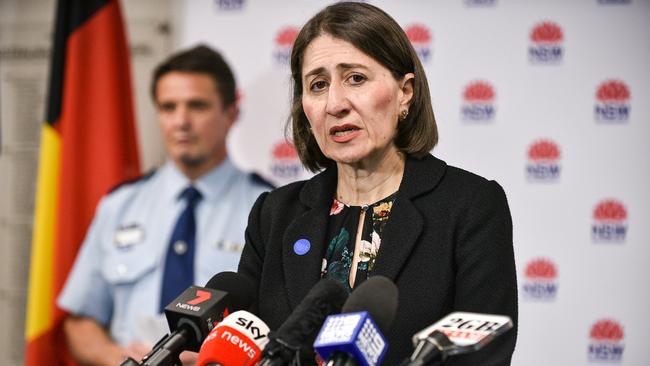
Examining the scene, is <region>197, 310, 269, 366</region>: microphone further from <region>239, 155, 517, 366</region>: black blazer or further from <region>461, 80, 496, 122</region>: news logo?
<region>461, 80, 496, 122</region>: news logo

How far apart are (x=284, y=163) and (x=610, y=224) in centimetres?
172

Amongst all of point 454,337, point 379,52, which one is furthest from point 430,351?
point 379,52

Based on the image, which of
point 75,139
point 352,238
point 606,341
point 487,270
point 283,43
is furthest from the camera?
point 283,43

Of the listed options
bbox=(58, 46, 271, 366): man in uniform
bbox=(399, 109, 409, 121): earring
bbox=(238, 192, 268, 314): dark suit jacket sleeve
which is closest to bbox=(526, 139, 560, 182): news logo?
bbox=(58, 46, 271, 366): man in uniform

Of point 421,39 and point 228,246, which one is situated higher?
point 421,39

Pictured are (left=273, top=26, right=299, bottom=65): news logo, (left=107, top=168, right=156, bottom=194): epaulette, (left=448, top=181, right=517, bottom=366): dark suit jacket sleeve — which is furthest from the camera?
(left=273, top=26, right=299, bottom=65): news logo

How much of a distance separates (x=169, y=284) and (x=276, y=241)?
7.22 feet

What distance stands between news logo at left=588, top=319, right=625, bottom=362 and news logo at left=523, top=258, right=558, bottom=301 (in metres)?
0.27

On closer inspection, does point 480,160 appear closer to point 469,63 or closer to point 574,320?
point 469,63

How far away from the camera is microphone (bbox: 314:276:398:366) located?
41.8 inches

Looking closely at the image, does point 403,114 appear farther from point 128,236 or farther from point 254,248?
point 128,236

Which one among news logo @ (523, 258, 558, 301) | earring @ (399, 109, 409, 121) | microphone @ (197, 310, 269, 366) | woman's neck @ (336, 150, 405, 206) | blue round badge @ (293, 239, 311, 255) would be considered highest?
earring @ (399, 109, 409, 121)

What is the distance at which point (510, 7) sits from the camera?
12.9ft

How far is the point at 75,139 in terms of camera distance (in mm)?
4047
